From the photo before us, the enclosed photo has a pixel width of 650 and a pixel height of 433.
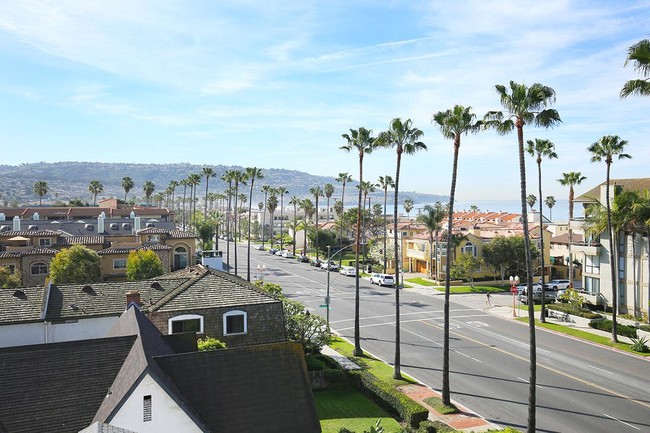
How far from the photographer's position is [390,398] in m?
25.6

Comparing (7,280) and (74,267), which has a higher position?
(74,267)

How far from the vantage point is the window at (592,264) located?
5238cm

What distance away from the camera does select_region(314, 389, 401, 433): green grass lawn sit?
23.5m

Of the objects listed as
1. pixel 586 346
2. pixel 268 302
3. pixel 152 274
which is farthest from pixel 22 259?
pixel 586 346

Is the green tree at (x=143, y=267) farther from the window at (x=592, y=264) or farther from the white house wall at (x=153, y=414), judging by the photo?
the window at (x=592, y=264)

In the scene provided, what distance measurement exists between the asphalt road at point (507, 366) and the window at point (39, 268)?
1089 inches

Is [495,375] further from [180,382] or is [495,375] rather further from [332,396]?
[180,382]

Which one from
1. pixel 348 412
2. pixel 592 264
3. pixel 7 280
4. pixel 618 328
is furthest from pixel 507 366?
pixel 7 280

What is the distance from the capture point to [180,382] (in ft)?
52.7

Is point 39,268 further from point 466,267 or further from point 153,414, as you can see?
point 466,267

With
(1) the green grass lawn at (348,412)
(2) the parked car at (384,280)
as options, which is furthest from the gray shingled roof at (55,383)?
(2) the parked car at (384,280)

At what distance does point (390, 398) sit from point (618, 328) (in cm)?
2526

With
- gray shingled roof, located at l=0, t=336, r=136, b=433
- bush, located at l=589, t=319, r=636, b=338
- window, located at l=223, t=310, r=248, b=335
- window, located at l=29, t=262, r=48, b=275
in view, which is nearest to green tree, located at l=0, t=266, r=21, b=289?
window, located at l=29, t=262, r=48, b=275

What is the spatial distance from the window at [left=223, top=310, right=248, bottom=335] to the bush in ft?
97.8
